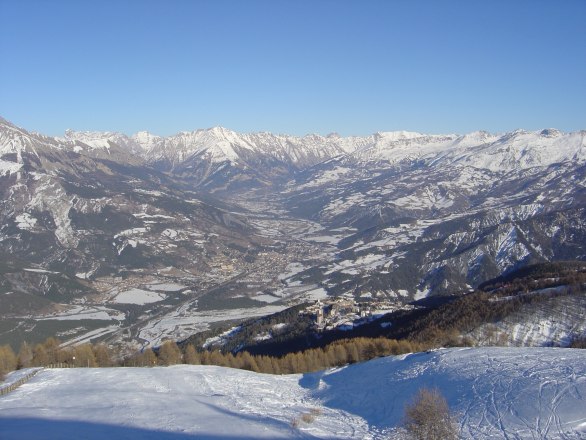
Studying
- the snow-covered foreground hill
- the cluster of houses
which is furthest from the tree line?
the cluster of houses

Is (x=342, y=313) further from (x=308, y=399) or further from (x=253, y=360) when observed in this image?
(x=308, y=399)

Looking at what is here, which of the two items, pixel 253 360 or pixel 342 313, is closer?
pixel 253 360

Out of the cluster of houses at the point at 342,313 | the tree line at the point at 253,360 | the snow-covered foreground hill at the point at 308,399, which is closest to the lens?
the snow-covered foreground hill at the point at 308,399

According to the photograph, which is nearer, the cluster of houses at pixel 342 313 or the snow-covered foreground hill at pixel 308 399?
the snow-covered foreground hill at pixel 308 399

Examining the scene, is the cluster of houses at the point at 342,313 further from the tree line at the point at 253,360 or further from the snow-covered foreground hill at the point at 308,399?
the snow-covered foreground hill at the point at 308,399

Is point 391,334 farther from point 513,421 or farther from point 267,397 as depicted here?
point 513,421

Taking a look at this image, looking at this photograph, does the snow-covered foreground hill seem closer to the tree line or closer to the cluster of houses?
the tree line

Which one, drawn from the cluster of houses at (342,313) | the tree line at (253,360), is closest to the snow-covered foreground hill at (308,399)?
the tree line at (253,360)

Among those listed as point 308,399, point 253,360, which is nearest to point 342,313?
point 253,360

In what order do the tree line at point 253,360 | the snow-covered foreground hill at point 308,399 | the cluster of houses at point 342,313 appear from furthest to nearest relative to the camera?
the cluster of houses at point 342,313 → the tree line at point 253,360 → the snow-covered foreground hill at point 308,399
